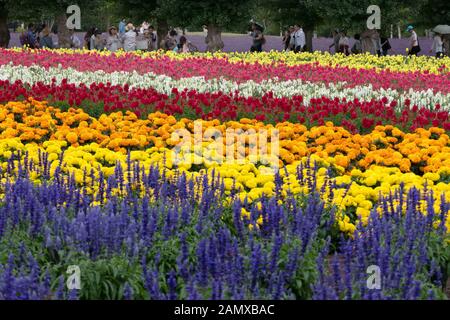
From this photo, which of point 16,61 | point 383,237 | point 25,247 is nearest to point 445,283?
point 383,237

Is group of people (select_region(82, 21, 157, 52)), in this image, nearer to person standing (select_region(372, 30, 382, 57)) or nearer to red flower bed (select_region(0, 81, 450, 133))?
person standing (select_region(372, 30, 382, 57))

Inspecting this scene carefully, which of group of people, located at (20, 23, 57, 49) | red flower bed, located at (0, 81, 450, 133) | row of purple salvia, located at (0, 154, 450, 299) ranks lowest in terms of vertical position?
row of purple salvia, located at (0, 154, 450, 299)

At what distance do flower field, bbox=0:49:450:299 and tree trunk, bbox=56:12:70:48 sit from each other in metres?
18.6

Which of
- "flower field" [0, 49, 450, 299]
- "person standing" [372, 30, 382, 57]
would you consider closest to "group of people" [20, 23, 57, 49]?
"person standing" [372, 30, 382, 57]

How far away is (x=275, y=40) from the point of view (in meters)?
51.3

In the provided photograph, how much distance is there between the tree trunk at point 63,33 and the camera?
33.9 meters

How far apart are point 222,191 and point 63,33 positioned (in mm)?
28151

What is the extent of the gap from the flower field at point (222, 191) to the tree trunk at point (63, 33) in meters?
18.6

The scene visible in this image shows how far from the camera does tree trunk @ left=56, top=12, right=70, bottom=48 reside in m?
33.9

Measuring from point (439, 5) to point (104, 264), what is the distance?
3048cm

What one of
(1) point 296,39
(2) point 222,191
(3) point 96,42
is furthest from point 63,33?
(2) point 222,191

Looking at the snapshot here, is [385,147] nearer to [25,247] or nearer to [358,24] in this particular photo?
[25,247]

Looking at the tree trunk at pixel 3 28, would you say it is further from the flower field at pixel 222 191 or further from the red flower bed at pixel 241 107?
the red flower bed at pixel 241 107

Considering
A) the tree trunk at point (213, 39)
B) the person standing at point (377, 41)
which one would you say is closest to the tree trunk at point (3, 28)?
the tree trunk at point (213, 39)
